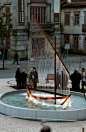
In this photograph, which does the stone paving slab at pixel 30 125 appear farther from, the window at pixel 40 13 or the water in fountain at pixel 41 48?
the window at pixel 40 13

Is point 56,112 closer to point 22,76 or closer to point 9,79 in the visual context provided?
point 22,76

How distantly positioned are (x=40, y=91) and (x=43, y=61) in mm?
1483

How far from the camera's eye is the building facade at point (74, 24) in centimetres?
4459

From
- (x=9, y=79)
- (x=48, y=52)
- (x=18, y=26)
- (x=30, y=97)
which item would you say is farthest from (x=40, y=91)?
(x=18, y=26)

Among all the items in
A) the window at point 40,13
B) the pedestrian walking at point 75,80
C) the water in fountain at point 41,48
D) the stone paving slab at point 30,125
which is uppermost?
the window at point 40,13

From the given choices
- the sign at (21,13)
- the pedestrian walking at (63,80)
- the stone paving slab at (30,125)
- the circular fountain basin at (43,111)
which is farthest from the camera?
the sign at (21,13)

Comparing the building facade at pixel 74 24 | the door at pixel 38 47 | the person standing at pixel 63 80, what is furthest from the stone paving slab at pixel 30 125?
the building facade at pixel 74 24

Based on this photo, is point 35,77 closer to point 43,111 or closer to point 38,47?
point 38,47

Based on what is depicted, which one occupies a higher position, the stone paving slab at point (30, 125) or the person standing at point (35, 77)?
the person standing at point (35, 77)

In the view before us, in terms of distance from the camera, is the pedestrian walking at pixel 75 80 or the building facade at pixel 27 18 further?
the building facade at pixel 27 18

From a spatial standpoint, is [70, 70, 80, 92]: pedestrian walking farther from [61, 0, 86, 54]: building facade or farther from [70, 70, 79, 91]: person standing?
[61, 0, 86, 54]: building facade

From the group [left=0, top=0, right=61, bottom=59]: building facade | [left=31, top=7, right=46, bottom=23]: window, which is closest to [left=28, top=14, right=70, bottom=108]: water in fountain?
[left=0, top=0, right=61, bottom=59]: building facade

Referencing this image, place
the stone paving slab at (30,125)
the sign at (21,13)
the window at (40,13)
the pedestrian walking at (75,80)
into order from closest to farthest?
the stone paving slab at (30,125), the pedestrian walking at (75,80), the sign at (21,13), the window at (40,13)

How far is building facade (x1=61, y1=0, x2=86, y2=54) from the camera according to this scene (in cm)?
4459
